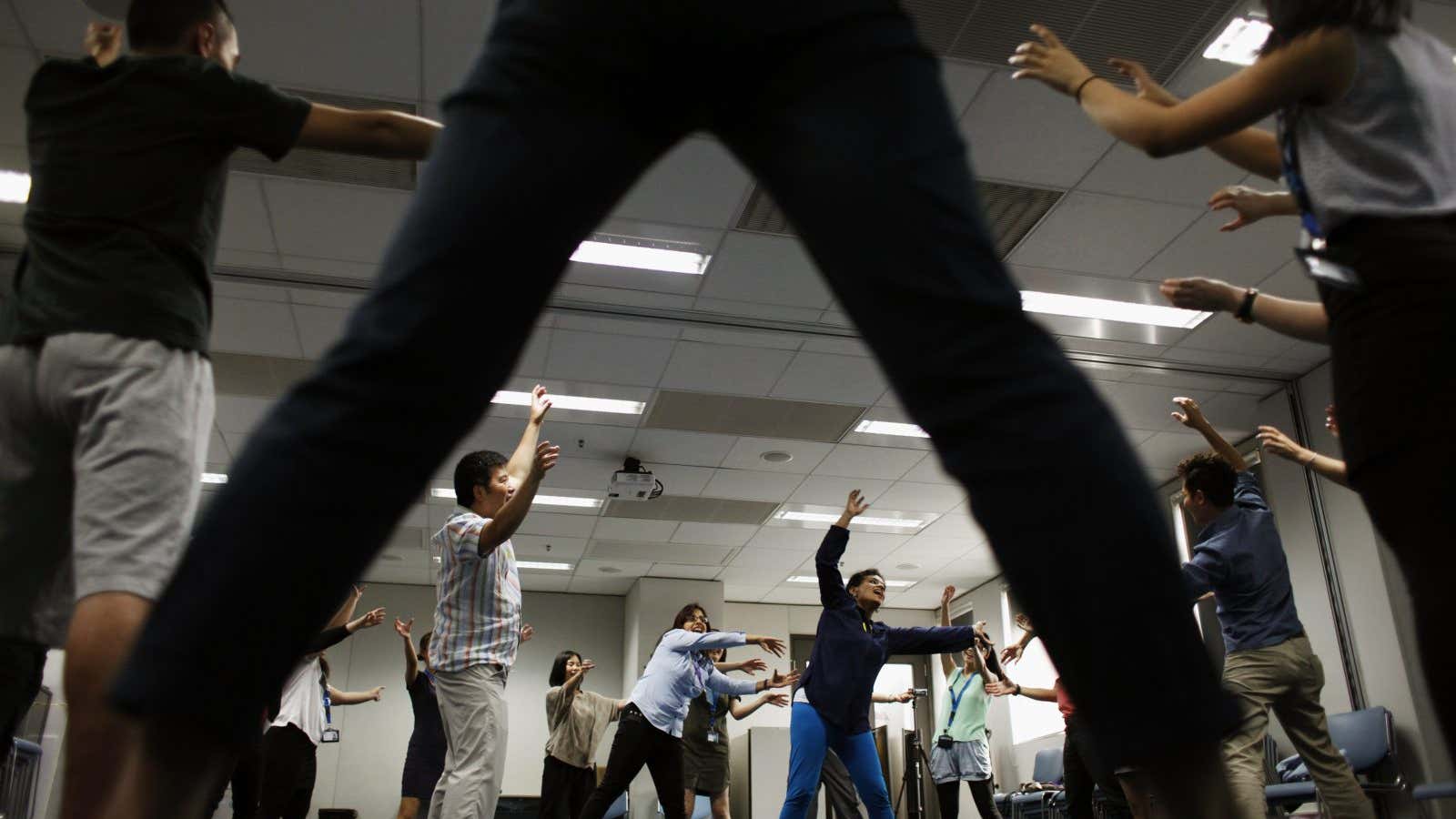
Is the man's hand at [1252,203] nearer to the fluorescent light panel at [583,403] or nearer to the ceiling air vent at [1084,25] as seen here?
the ceiling air vent at [1084,25]

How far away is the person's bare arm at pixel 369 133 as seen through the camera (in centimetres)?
129

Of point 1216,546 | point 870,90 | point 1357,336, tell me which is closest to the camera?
point 870,90

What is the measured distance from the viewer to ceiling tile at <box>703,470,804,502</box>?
9.70 m

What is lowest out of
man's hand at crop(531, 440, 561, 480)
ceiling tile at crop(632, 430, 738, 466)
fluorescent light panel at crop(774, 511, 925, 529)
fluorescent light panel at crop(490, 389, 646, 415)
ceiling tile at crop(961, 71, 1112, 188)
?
man's hand at crop(531, 440, 561, 480)

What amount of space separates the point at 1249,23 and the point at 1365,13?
3.67 meters

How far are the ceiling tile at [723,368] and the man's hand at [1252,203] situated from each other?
5605mm

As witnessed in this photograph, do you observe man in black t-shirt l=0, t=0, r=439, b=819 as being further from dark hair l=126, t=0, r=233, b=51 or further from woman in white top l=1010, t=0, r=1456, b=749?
woman in white top l=1010, t=0, r=1456, b=749

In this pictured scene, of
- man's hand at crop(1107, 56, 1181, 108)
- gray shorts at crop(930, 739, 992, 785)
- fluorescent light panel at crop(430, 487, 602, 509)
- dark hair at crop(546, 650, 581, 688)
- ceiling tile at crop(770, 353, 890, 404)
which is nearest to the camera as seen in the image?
man's hand at crop(1107, 56, 1181, 108)

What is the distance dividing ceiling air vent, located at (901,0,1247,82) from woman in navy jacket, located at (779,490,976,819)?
208cm

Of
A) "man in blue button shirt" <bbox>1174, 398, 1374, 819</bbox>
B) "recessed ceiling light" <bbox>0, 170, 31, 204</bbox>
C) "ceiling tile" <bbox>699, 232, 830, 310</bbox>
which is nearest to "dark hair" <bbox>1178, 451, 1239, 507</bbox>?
"man in blue button shirt" <bbox>1174, 398, 1374, 819</bbox>

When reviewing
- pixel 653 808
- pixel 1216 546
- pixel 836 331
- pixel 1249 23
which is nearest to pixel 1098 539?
pixel 1216 546

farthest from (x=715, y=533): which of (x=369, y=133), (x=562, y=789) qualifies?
(x=369, y=133)

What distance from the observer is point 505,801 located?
11.3m

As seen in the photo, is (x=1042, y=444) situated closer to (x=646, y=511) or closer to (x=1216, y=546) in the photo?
(x=1216, y=546)
